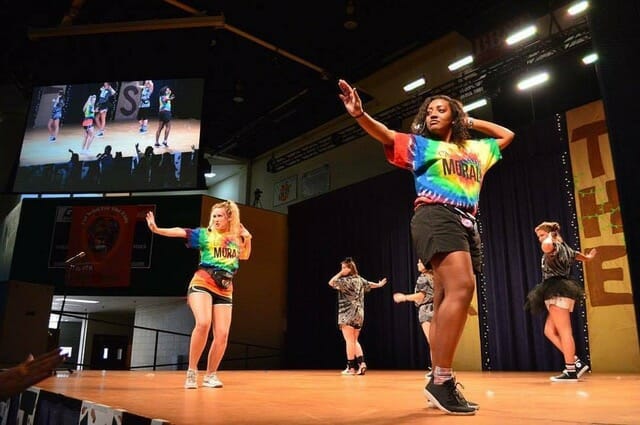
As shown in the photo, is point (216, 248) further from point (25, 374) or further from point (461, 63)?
point (461, 63)

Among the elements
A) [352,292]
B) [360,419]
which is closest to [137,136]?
[352,292]

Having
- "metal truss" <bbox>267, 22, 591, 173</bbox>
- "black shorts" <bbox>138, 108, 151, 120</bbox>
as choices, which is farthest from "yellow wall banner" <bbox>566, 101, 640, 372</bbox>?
"black shorts" <bbox>138, 108, 151, 120</bbox>

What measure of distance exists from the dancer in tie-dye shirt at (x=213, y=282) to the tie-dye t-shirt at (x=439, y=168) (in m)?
2.10

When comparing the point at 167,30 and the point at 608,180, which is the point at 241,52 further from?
the point at 608,180

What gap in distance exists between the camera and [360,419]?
1854 mm

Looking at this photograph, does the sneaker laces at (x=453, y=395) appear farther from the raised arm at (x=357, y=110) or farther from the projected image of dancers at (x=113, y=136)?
the projected image of dancers at (x=113, y=136)

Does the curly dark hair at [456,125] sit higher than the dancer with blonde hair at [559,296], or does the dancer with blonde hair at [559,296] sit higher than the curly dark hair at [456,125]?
the curly dark hair at [456,125]

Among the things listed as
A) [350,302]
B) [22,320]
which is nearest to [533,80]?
[350,302]

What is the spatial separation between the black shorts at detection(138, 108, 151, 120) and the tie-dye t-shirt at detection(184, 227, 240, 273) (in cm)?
721

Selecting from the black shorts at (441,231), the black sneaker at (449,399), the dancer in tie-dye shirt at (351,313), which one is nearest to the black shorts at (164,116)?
the dancer in tie-dye shirt at (351,313)

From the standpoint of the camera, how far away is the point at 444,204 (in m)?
2.27

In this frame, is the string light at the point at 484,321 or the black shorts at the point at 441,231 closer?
the black shorts at the point at 441,231

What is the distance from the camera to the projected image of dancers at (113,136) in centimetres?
1030

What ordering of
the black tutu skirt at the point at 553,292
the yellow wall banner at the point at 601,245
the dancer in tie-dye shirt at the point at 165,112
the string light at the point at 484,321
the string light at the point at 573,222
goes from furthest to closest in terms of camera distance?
the dancer in tie-dye shirt at the point at 165,112, the string light at the point at 484,321, the string light at the point at 573,222, the yellow wall banner at the point at 601,245, the black tutu skirt at the point at 553,292
